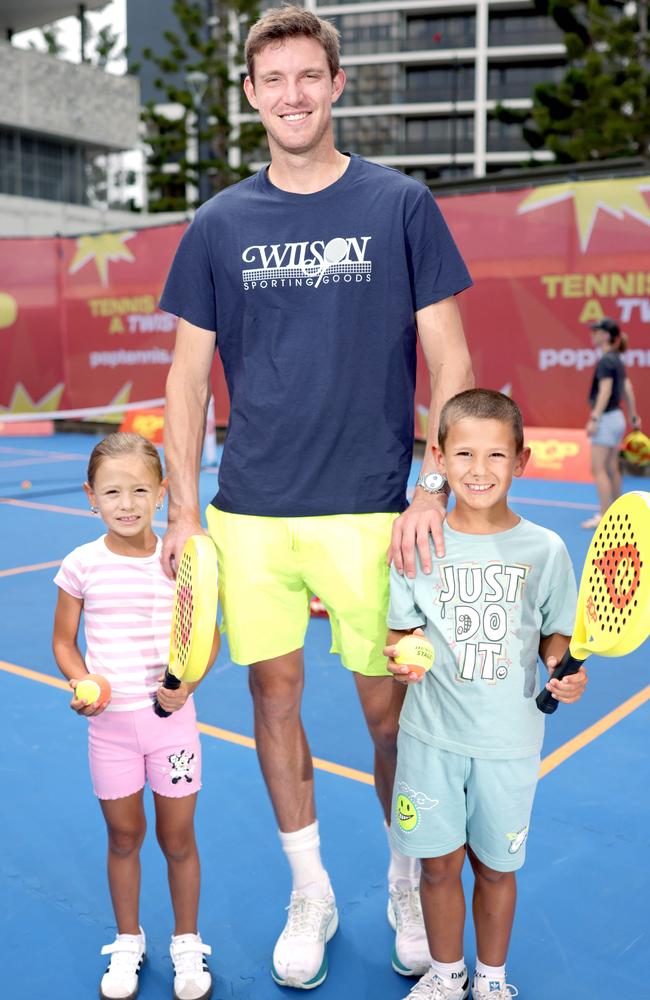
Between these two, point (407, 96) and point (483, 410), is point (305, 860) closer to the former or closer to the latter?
point (483, 410)

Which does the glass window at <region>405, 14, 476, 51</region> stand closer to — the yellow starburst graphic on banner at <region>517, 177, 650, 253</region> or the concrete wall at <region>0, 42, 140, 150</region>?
the concrete wall at <region>0, 42, 140, 150</region>

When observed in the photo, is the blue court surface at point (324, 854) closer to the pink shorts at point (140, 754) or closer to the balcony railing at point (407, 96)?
the pink shorts at point (140, 754)

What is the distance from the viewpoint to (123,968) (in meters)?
2.31

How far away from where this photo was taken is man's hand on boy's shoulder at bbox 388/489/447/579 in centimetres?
206

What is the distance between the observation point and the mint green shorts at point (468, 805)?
6.66 ft

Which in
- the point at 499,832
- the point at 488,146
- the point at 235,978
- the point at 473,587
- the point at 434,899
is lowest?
the point at 235,978

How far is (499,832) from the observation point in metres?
2.03

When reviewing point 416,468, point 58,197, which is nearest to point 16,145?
point 58,197

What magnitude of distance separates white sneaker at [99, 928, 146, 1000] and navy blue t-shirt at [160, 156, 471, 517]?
113 cm

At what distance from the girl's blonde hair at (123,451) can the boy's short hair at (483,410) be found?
0.72 m

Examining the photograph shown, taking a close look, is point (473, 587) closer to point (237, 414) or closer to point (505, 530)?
point (505, 530)

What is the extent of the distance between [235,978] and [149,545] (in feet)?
3.65

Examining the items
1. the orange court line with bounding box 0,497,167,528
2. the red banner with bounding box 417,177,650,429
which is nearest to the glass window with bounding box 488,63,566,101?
the red banner with bounding box 417,177,650,429

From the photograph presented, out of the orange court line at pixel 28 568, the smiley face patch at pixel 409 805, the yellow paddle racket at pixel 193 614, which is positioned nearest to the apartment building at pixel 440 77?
the orange court line at pixel 28 568
